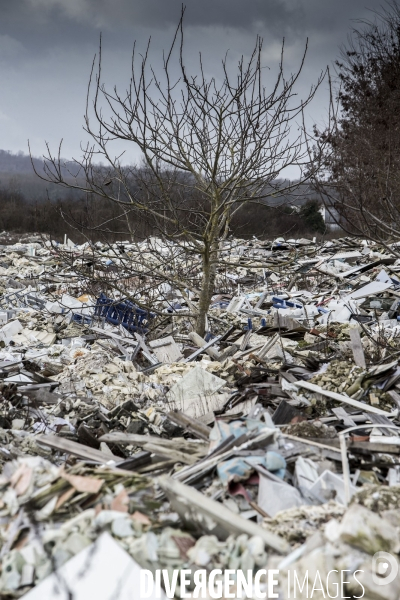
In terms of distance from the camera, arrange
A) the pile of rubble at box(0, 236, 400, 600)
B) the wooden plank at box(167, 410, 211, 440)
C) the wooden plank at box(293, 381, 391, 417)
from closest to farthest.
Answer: the pile of rubble at box(0, 236, 400, 600) < the wooden plank at box(167, 410, 211, 440) < the wooden plank at box(293, 381, 391, 417)

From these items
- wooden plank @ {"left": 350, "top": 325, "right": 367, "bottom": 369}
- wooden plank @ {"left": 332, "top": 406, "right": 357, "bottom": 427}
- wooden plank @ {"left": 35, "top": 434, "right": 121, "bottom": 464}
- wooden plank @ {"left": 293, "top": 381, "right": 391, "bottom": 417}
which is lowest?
wooden plank @ {"left": 35, "top": 434, "right": 121, "bottom": 464}

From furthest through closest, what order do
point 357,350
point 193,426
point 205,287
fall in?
1. point 205,287
2. point 357,350
3. point 193,426

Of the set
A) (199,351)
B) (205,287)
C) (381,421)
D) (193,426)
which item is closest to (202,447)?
(193,426)

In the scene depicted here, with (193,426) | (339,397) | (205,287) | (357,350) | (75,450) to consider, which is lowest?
(75,450)

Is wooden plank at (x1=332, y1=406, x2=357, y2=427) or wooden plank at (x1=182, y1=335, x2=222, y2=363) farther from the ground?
wooden plank at (x1=332, y1=406, x2=357, y2=427)

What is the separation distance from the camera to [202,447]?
302 cm

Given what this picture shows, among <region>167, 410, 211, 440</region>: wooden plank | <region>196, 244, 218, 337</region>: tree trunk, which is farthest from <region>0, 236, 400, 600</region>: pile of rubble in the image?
<region>196, 244, 218, 337</region>: tree trunk

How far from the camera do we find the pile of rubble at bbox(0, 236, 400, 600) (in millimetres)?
1943

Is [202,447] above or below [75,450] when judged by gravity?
above

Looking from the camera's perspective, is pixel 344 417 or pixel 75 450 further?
pixel 344 417

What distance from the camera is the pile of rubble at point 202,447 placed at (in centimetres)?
194

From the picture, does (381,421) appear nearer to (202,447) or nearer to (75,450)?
(202,447)

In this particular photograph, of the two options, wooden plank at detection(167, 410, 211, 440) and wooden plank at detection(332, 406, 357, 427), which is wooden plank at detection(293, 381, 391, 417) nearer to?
wooden plank at detection(332, 406, 357, 427)

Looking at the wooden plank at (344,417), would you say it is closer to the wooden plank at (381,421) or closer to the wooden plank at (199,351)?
the wooden plank at (381,421)
